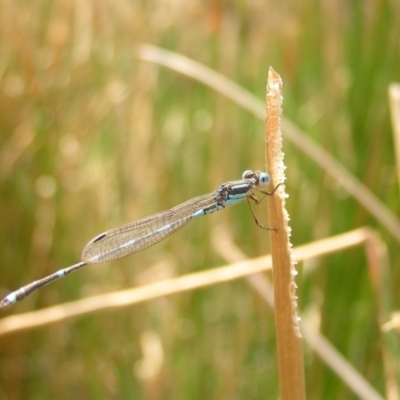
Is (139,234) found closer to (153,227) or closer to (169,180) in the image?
(153,227)

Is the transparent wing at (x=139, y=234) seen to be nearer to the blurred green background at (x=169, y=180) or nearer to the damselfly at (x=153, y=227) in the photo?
the damselfly at (x=153, y=227)

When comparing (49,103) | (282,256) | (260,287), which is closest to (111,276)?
(49,103)

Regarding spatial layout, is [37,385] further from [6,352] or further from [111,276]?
[111,276]

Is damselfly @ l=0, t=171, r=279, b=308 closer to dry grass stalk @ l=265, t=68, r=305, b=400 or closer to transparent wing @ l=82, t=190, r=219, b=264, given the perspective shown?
transparent wing @ l=82, t=190, r=219, b=264

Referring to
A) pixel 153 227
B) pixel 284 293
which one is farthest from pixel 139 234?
pixel 284 293

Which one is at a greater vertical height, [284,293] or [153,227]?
[153,227]

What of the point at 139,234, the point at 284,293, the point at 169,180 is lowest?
the point at 284,293

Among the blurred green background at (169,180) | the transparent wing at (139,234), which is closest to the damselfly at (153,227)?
the transparent wing at (139,234)
